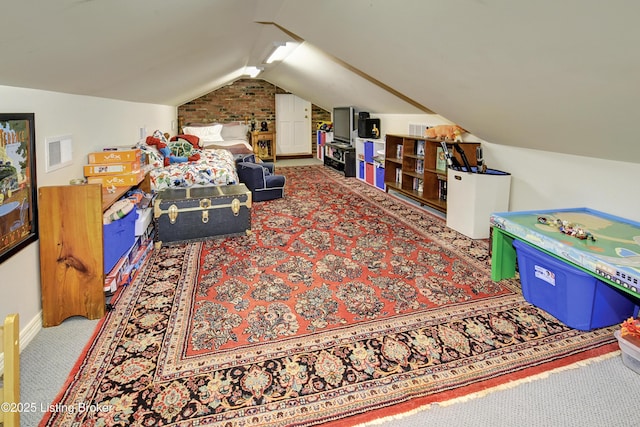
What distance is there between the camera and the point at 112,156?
326 centimetres

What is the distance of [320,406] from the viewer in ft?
5.65

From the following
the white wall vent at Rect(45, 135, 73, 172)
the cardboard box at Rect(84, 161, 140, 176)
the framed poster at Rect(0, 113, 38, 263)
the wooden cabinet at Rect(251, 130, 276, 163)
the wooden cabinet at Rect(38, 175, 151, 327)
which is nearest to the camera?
the framed poster at Rect(0, 113, 38, 263)

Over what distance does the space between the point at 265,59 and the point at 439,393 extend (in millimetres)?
5618

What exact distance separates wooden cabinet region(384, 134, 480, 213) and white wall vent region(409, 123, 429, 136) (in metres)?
0.14

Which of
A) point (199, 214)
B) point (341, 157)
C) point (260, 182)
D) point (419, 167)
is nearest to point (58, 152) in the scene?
point (199, 214)

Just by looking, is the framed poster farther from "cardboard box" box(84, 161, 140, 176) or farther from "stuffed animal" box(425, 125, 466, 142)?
"stuffed animal" box(425, 125, 466, 142)

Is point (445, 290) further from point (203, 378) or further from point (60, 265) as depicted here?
point (60, 265)

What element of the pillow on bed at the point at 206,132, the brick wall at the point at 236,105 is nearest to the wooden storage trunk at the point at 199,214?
the pillow on bed at the point at 206,132

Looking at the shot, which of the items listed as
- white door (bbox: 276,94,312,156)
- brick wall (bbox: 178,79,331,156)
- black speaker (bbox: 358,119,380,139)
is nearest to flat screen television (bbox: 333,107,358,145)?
black speaker (bbox: 358,119,380,139)

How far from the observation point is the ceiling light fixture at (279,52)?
4.93 metres

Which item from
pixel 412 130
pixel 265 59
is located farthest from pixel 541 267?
pixel 265 59

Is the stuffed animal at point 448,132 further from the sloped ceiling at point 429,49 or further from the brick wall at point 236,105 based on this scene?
the brick wall at point 236,105

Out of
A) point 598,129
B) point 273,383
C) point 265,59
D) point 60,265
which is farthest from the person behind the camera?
point 265,59

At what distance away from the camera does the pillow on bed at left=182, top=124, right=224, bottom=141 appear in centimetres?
880
